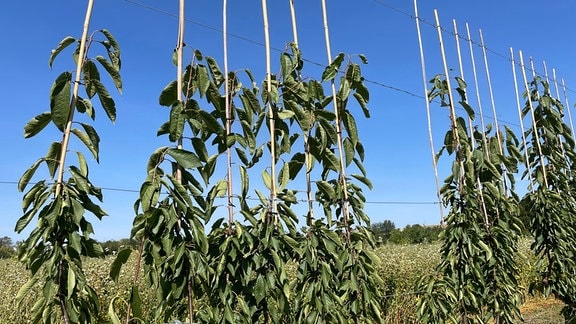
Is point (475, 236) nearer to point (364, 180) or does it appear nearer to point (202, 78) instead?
point (364, 180)

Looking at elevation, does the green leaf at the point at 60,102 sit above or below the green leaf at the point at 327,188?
A: above

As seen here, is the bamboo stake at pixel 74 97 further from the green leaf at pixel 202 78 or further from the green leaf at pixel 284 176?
the green leaf at pixel 284 176

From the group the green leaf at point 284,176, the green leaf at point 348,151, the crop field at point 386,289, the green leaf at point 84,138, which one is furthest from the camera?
the crop field at point 386,289

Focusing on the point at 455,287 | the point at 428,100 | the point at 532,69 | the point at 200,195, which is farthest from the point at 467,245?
the point at 532,69

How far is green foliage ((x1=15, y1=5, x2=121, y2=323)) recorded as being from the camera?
1.32 m

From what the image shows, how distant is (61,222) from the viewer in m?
1.33

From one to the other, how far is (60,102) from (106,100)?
0.55 feet

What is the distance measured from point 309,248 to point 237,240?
Answer: 45 cm

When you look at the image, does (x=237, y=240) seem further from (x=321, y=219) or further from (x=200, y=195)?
(x=321, y=219)

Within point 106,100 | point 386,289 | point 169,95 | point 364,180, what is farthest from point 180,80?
point 386,289

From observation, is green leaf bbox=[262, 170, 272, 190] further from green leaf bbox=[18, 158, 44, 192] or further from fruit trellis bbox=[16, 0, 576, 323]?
green leaf bbox=[18, 158, 44, 192]

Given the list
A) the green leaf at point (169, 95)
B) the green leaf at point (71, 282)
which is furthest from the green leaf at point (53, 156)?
the green leaf at point (169, 95)

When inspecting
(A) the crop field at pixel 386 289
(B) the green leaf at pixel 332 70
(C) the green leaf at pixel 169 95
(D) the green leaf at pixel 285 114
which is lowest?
(A) the crop field at pixel 386 289

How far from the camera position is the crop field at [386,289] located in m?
3.77
